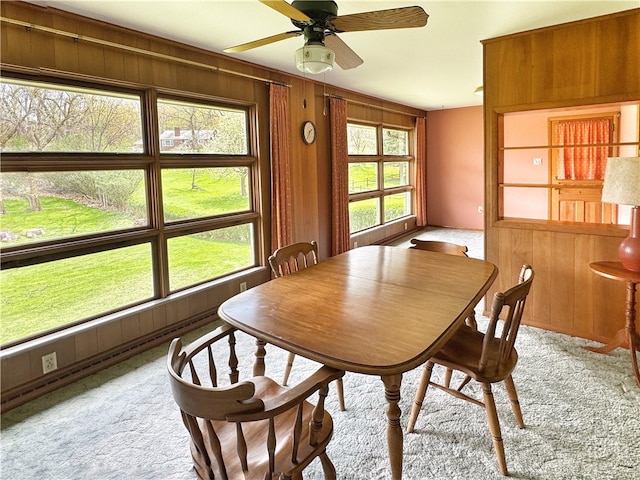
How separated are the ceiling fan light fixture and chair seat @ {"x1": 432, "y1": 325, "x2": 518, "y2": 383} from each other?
4.96 ft

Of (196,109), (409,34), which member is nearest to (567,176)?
(409,34)

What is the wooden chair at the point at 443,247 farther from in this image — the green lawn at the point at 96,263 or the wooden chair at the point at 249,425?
the green lawn at the point at 96,263

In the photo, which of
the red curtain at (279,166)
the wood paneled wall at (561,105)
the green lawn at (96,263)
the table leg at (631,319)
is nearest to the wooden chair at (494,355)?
the table leg at (631,319)

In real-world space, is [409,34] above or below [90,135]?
above

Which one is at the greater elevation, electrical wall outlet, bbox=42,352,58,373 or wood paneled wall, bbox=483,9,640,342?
wood paneled wall, bbox=483,9,640,342

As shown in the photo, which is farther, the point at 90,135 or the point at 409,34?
the point at 409,34

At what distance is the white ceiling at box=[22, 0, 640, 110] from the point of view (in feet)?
8.49

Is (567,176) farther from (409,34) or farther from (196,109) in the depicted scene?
(196,109)

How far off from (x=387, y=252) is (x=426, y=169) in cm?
565

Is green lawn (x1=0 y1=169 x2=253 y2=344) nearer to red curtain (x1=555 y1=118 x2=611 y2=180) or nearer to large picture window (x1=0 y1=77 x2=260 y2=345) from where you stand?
large picture window (x1=0 y1=77 x2=260 y2=345)

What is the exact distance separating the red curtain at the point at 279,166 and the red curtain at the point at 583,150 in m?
4.32

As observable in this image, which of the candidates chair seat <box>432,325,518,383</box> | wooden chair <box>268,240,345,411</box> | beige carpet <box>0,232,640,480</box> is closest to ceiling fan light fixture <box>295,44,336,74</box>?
wooden chair <box>268,240,345,411</box>

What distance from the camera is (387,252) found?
115 inches

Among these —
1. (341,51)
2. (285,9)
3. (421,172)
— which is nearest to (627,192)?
(341,51)
